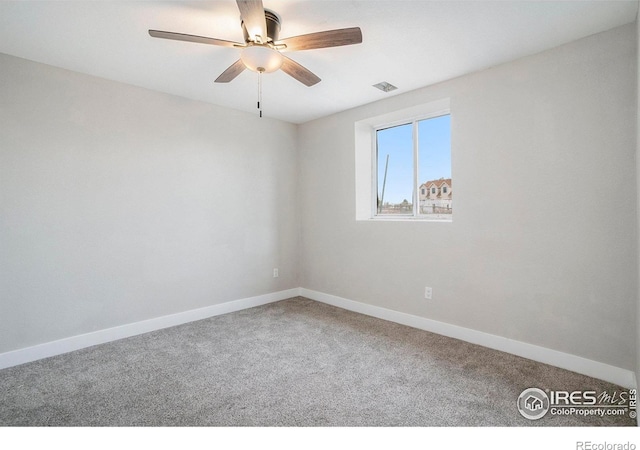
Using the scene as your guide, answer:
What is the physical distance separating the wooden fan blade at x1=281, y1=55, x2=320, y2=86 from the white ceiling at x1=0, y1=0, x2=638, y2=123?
211 mm

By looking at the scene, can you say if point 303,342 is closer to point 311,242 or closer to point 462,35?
point 311,242

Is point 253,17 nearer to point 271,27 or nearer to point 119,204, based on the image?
point 271,27

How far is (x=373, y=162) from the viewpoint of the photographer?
13.4 feet

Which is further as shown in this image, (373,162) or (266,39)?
(373,162)

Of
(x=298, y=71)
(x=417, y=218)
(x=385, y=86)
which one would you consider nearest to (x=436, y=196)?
(x=417, y=218)

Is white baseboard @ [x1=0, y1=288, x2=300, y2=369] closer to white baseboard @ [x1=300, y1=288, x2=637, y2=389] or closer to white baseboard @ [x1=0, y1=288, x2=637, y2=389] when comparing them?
white baseboard @ [x1=0, y1=288, x2=637, y2=389]

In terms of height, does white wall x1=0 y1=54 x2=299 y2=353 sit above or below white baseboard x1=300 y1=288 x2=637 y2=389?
above

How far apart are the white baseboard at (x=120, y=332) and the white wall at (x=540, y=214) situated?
5.57ft

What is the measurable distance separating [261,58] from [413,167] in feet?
7.02

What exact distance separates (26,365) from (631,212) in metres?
4.45

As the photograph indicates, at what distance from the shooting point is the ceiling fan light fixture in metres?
1.96

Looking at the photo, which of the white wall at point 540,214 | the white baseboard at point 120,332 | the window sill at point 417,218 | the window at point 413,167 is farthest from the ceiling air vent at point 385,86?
the white baseboard at point 120,332

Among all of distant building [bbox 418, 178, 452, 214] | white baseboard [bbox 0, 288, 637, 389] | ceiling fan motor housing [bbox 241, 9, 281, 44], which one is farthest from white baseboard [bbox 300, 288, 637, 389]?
ceiling fan motor housing [bbox 241, 9, 281, 44]

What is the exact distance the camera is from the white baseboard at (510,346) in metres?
2.20
